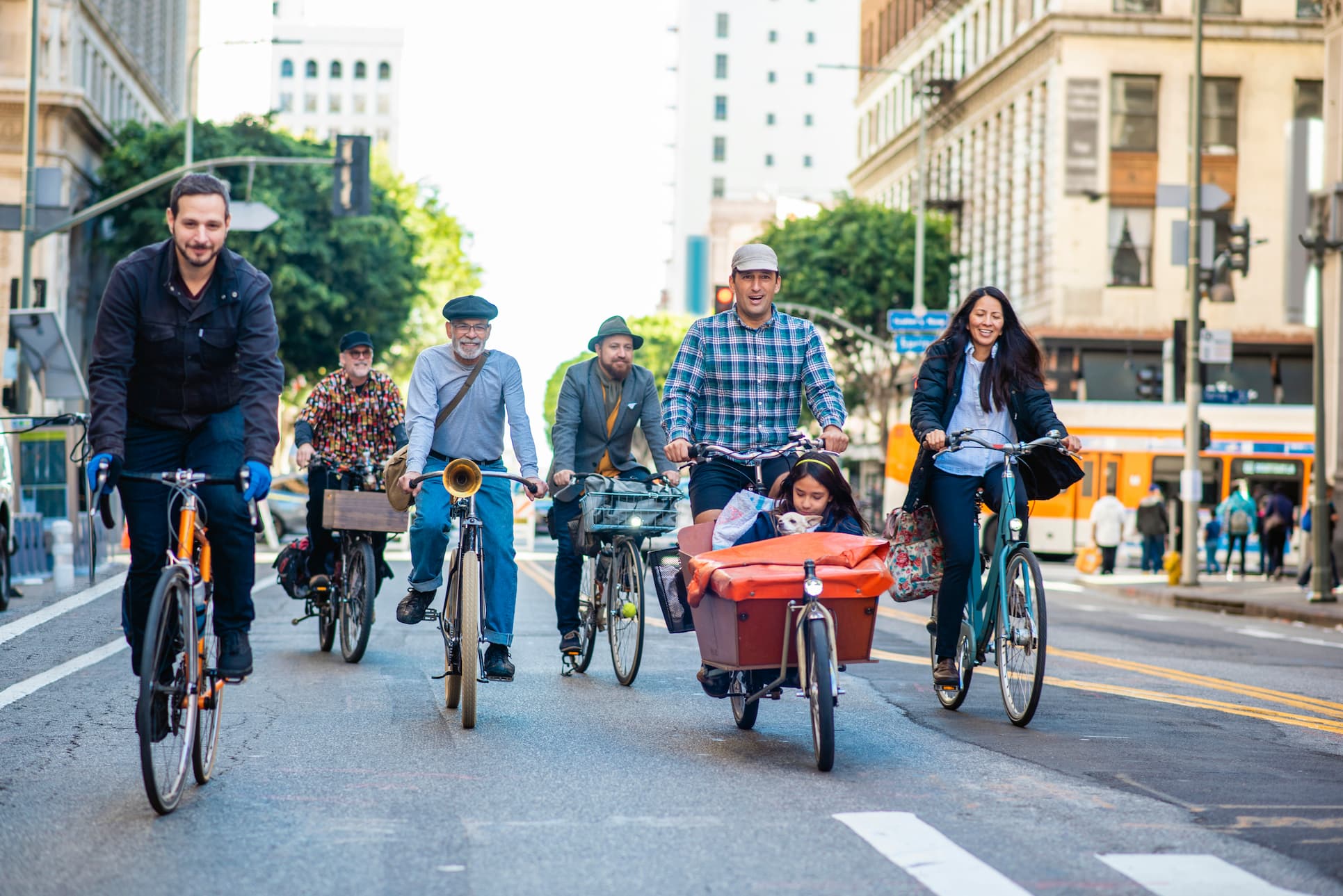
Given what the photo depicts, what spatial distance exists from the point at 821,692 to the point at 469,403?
3.01m

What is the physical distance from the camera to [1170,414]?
1532 inches

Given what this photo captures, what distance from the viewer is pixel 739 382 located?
8.66 m

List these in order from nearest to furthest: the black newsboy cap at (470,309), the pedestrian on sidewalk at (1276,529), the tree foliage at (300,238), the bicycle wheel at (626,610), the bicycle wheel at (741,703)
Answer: the bicycle wheel at (741,703) < the black newsboy cap at (470,309) < the bicycle wheel at (626,610) < the pedestrian on sidewalk at (1276,529) < the tree foliage at (300,238)

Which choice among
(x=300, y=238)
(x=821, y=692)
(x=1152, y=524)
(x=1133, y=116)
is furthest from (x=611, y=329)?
(x=1133, y=116)

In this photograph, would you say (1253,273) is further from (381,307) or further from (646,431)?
(646,431)

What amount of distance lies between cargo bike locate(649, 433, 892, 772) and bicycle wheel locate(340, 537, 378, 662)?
3.66 m

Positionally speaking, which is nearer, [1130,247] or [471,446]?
[471,446]

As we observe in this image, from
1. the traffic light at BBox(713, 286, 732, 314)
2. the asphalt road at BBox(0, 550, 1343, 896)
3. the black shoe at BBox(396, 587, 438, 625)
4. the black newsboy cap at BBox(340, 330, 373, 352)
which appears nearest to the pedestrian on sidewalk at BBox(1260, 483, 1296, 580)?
the traffic light at BBox(713, 286, 732, 314)

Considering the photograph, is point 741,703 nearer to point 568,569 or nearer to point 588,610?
point 588,610

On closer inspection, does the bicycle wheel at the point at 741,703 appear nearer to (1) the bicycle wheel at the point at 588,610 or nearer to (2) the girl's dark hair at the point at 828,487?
(2) the girl's dark hair at the point at 828,487

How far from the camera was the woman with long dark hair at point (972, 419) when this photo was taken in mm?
8727

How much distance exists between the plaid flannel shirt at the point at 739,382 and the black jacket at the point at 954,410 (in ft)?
1.38

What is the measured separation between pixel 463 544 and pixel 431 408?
2.97 feet

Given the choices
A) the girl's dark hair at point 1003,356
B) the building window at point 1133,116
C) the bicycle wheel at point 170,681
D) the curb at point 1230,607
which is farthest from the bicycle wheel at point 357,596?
the building window at point 1133,116
